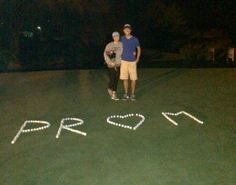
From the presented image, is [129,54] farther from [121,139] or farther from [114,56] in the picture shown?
[121,139]

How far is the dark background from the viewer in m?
21.7

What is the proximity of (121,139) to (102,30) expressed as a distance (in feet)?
58.2

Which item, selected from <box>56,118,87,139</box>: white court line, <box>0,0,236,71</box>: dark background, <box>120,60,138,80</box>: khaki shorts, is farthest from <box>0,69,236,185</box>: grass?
<box>0,0,236,71</box>: dark background

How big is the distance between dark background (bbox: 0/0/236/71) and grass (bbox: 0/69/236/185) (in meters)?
7.81

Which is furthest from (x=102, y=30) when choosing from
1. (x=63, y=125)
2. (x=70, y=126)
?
(x=70, y=126)

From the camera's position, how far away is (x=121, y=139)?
7.70 m

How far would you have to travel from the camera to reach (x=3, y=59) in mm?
20562

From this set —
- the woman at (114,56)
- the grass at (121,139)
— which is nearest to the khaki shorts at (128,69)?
the woman at (114,56)

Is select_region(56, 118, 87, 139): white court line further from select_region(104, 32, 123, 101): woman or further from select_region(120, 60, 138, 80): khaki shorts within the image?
select_region(120, 60, 138, 80): khaki shorts

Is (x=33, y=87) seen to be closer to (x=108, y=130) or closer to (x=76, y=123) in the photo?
(x=76, y=123)

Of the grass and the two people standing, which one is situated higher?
the two people standing

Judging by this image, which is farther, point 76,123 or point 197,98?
point 197,98

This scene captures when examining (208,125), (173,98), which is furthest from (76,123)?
(173,98)

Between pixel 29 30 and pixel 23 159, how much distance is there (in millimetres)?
17650
